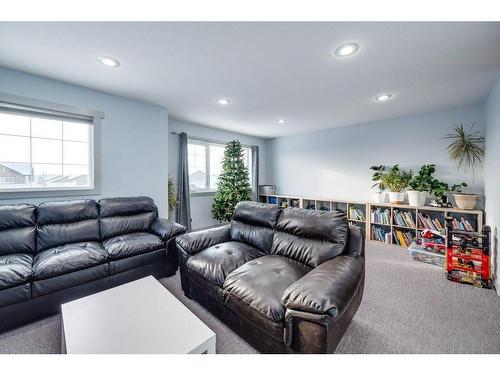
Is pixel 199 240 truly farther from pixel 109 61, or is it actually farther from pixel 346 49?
pixel 346 49

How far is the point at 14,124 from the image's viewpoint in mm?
2314

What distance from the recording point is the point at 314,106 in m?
3.24

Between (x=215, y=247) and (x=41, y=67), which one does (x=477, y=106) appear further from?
(x=41, y=67)

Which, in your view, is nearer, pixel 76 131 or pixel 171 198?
pixel 76 131

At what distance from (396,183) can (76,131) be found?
4877 mm

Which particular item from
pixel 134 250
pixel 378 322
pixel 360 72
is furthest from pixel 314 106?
pixel 134 250

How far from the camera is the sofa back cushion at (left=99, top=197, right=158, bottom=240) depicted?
8.16 feet

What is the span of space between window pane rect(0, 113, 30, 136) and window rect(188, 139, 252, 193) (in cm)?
236

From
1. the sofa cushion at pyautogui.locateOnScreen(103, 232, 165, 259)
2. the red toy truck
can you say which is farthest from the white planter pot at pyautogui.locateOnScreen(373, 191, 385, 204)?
the sofa cushion at pyautogui.locateOnScreen(103, 232, 165, 259)

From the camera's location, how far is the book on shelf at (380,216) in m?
3.65

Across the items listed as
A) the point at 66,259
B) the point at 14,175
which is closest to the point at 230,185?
the point at 66,259

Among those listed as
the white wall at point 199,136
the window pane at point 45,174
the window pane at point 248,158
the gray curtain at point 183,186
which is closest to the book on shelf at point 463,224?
the window pane at point 248,158

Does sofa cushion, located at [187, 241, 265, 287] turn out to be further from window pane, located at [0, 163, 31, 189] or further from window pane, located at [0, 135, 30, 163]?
window pane, located at [0, 135, 30, 163]
